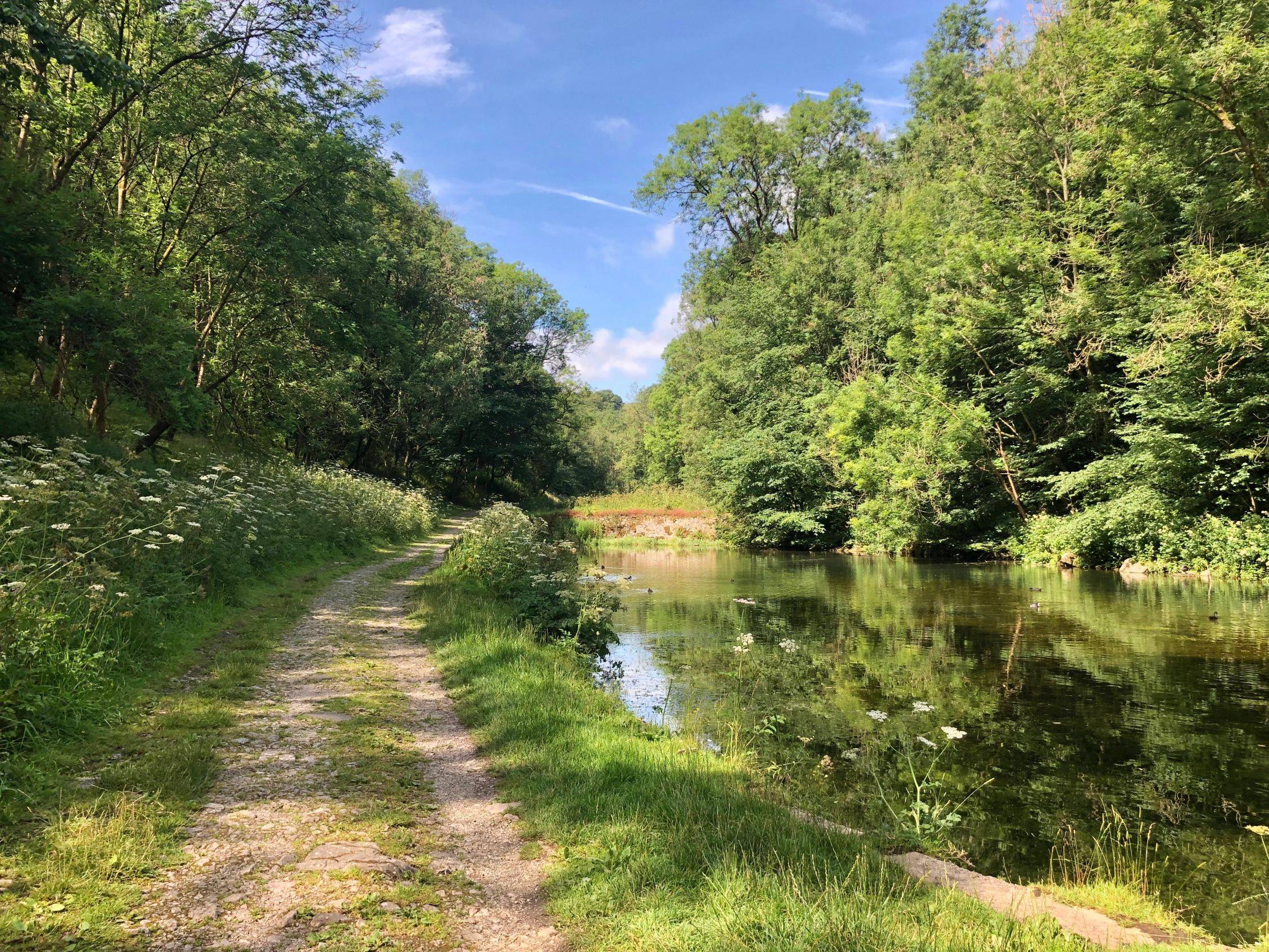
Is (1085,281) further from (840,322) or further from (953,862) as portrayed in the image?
(953,862)

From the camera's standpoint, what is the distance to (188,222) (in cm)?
1828

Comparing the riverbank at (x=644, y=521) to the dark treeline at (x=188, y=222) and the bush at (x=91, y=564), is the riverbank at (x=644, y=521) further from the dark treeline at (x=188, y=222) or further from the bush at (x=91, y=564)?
the bush at (x=91, y=564)

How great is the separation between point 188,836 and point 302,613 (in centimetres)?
693

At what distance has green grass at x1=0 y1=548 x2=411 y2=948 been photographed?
293 centimetres

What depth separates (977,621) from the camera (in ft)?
42.9

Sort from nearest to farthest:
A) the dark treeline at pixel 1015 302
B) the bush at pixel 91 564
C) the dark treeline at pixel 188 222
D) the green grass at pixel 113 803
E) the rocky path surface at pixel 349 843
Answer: the green grass at pixel 113 803 < the rocky path surface at pixel 349 843 < the bush at pixel 91 564 < the dark treeline at pixel 188 222 < the dark treeline at pixel 1015 302

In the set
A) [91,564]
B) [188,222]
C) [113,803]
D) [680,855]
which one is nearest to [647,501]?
[188,222]

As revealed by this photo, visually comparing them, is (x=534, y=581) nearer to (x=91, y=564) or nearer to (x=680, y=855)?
(x=91, y=564)

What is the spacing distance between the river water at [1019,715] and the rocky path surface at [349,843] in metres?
2.84

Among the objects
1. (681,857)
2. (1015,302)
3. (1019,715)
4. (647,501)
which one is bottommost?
(1019,715)

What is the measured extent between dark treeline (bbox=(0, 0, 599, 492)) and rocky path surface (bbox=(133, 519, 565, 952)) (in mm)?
7970

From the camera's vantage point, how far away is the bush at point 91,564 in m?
4.72

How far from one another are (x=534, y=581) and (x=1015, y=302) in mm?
21406

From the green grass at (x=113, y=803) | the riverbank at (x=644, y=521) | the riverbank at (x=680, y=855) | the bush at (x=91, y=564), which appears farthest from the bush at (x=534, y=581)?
the riverbank at (x=644, y=521)
